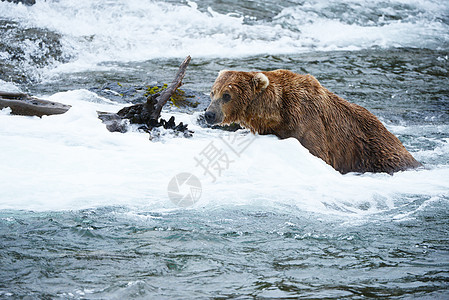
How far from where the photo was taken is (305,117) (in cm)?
562

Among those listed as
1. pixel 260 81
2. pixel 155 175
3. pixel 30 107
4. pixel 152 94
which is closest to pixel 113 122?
pixel 30 107

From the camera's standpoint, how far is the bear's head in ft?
18.1

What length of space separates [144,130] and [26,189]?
2023 millimetres

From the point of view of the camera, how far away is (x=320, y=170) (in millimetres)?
5371

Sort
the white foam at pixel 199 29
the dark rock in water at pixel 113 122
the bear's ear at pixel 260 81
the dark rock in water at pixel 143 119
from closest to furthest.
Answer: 1. the bear's ear at pixel 260 81
2. the dark rock in water at pixel 113 122
3. the dark rock in water at pixel 143 119
4. the white foam at pixel 199 29

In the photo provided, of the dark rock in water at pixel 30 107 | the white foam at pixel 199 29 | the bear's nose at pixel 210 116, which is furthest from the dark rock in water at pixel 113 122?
the white foam at pixel 199 29

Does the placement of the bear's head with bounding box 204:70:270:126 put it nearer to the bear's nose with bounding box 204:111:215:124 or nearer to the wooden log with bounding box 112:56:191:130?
the bear's nose with bounding box 204:111:215:124

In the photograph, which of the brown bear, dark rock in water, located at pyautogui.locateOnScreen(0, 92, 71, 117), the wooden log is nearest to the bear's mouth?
the brown bear

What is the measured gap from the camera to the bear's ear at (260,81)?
17.9 ft

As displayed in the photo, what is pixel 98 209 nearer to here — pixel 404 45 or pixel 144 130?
pixel 144 130

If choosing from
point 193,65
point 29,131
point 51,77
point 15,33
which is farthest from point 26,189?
point 15,33

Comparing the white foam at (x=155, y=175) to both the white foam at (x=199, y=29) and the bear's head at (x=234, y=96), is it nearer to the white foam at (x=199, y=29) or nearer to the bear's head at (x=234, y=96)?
the bear's head at (x=234, y=96)

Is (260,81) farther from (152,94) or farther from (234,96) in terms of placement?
(152,94)

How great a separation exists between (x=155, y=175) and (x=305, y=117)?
1695 mm
